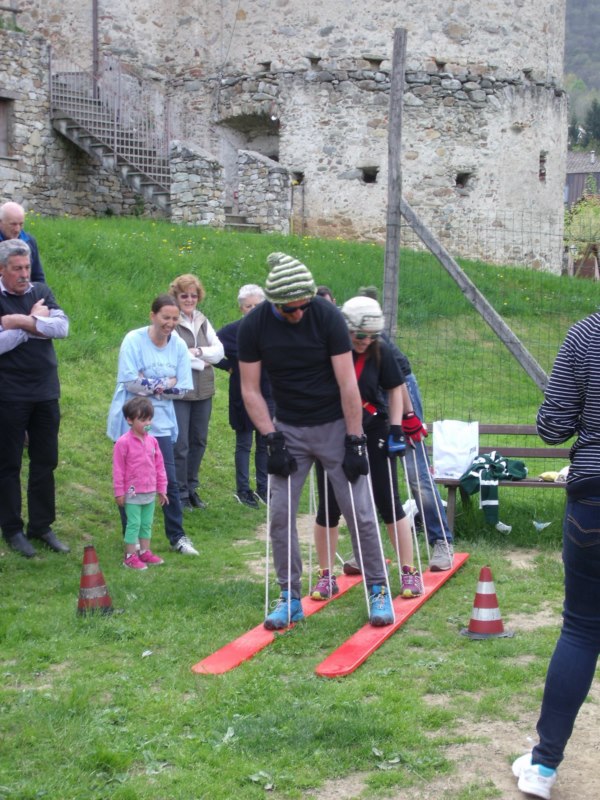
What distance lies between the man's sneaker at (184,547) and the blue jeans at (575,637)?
394 cm

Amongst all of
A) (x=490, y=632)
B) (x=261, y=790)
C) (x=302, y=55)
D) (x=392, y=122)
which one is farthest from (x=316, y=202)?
(x=261, y=790)

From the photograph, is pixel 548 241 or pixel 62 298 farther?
pixel 548 241

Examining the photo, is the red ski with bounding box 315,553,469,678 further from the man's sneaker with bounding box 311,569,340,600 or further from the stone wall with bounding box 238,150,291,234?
the stone wall with bounding box 238,150,291,234

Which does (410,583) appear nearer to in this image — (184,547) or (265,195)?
(184,547)

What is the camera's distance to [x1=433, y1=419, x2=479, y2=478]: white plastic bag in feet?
25.8

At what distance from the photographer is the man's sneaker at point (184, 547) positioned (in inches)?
289

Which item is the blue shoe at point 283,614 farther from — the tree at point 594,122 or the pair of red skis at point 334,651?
the tree at point 594,122

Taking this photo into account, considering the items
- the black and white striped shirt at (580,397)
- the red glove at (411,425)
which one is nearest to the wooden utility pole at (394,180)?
the red glove at (411,425)

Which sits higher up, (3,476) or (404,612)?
(3,476)

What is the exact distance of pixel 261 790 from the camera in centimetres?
374

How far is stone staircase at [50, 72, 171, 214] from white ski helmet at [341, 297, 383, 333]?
1521 centimetres

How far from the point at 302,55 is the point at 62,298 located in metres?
12.6

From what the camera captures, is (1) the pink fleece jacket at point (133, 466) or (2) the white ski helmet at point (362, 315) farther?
(1) the pink fleece jacket at point (133, 466)

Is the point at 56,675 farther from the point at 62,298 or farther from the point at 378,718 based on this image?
the point at 62,298
